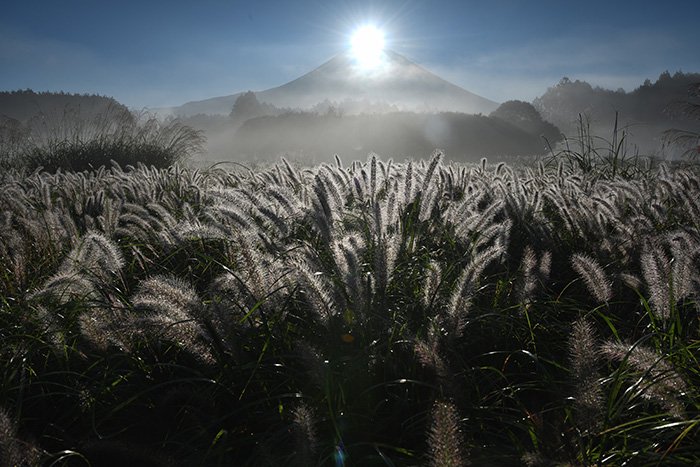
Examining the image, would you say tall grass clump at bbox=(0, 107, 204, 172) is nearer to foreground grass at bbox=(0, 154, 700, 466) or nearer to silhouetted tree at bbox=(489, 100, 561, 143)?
foreground grass at bbox=(0, 154, 700, 466)

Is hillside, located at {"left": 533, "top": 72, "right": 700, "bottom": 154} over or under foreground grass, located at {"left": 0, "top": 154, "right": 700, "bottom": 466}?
over

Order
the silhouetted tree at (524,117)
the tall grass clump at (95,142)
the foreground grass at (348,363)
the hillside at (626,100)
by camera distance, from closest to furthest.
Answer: the foreground grass at (348,363) < the tall grass clump at (95,142) < the silhouetted tree at (524,117) < the hillside at (626,100)

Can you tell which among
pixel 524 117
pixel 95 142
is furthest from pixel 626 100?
pixel 95 142

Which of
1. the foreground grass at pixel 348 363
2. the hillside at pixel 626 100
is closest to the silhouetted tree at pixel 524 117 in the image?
the foreground grass at pixel 348 363

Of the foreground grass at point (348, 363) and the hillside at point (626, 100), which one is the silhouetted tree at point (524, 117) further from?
the hillside at point (626, 100)

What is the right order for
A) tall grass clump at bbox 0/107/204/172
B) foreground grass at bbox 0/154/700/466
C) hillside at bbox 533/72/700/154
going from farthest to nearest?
hillside at bbox 533/72/700/154
tall grass clump at bbox 0/107/204/172
foreground grass at bbox 0/154/700/466

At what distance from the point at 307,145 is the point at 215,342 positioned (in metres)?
24.7

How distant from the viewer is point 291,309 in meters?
2.06

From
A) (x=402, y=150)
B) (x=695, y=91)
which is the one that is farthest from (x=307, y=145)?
(x=695, y=91)

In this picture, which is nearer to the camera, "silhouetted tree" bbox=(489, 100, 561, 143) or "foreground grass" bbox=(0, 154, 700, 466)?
"foreground grass" bbox=(0, 154, 700, 466)

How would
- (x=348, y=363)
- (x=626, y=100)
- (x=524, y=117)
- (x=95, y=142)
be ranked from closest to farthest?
(x=348, y=363) < (x=95, y=142) < (x=524, y=117) < (x=626, y=100)

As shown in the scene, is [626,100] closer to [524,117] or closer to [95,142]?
[524,117]

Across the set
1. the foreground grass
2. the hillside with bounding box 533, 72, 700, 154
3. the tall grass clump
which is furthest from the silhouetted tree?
the hillside with bounding box 533, 72, 700, 154

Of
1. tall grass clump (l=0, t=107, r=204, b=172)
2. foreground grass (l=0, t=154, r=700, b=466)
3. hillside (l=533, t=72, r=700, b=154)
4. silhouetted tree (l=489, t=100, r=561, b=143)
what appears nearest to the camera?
foreground grass (l=0, t=154, r=700, b=466)
